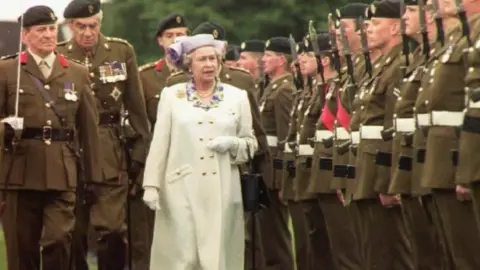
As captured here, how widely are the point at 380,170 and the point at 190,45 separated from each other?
7.29ft

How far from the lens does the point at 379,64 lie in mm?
14203

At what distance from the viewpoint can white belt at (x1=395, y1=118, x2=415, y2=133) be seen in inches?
516

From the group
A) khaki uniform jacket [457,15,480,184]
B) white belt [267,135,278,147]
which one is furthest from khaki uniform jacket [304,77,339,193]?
khaki uniform jacket [457,15,480,184]

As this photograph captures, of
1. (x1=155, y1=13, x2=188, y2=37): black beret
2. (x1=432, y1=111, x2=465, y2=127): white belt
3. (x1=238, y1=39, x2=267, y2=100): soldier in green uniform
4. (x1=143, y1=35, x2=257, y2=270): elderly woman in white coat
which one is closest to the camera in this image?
(x1=432, y1=111, x2=465, y2=127): white belt

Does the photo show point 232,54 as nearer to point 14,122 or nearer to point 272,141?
point 272,141

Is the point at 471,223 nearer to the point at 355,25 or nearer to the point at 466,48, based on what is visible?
the point at 466,48

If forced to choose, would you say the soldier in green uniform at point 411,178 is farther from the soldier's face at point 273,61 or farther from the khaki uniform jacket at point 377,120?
the soldier's face at point 273,61

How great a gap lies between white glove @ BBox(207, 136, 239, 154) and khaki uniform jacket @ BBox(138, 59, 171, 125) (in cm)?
273

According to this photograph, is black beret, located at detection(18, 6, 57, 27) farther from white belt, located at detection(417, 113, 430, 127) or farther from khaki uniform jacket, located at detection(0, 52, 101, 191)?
white belt, located at detection(417, 113, 430, 127)

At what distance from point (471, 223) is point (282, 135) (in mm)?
6169

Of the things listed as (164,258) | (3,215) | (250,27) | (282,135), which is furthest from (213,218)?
(250,27)

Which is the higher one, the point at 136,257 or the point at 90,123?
the point at 90,123

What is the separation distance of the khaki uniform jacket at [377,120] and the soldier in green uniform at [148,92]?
404cm

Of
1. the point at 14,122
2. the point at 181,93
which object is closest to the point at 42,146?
the point at 14,122
